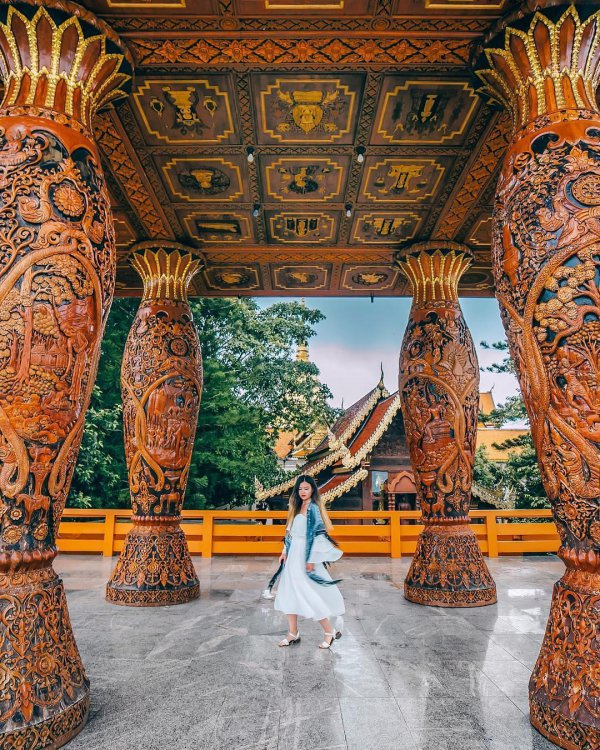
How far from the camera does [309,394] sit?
44.4ft

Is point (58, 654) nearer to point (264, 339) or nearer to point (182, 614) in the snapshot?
point (182, 614)

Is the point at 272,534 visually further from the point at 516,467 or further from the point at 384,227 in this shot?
the point at 516,467

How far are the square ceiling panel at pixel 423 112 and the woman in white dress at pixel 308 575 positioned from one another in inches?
130

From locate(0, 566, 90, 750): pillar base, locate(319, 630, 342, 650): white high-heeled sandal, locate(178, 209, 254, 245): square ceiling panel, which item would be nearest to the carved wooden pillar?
locate(319, 630, 342, 650): white high-heeled sandal

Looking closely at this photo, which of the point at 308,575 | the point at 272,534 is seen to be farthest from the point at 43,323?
the point at 272,534

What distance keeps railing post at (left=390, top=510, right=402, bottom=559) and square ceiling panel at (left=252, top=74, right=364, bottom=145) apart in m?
6.99

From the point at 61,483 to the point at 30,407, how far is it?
49 centimetres

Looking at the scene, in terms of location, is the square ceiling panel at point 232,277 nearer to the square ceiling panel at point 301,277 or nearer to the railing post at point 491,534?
the square ceiling panel at point 301,277

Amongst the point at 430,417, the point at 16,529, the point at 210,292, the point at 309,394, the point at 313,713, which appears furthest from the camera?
the point at 309,394

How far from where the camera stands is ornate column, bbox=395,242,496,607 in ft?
18.4

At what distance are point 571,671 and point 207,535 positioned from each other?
7.69 m

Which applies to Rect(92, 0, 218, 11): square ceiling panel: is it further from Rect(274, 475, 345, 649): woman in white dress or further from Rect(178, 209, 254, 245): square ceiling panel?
Rect(274, 475, 345, 649): woman in white dress

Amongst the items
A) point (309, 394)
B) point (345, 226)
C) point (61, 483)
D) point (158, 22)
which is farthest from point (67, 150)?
point (309, 394)

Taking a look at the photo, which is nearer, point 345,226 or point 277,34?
point 277,34
